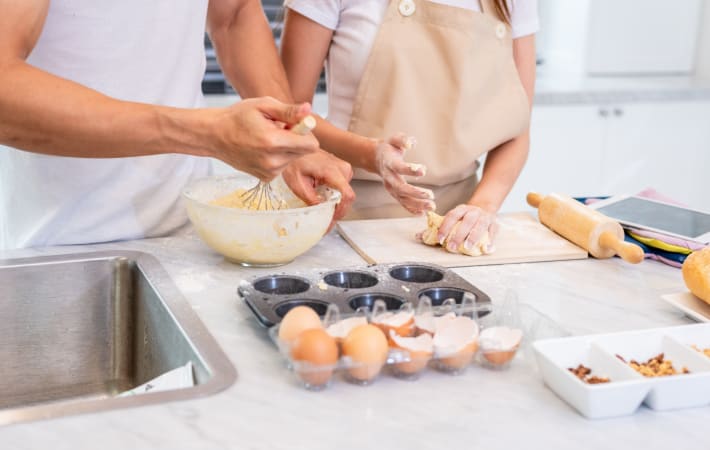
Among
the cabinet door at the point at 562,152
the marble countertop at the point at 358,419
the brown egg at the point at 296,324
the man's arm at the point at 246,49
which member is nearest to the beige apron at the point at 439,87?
the man's arm at the point at 246,49

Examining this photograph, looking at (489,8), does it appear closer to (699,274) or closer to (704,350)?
(699,274)

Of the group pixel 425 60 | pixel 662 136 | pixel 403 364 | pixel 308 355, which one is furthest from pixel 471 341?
pixel 662 136

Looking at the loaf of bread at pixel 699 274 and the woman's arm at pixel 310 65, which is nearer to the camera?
the loaf of bread at pixel 699 274

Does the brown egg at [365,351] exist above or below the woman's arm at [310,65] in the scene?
below

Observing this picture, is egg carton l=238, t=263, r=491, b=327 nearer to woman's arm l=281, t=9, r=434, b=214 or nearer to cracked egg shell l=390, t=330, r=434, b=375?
cracked egg shell l=390, t=330, r=434, b=375

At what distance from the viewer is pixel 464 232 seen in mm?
1385

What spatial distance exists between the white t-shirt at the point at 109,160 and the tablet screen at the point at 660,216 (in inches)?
30.4

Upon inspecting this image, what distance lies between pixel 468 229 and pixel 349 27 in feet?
1.64

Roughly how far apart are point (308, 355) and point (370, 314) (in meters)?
0.13

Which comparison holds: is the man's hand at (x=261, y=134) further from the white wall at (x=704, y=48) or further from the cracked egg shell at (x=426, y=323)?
the white wall at (x=704, y=48)

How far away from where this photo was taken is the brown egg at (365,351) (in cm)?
92

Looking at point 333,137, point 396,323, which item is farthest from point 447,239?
point 396,323

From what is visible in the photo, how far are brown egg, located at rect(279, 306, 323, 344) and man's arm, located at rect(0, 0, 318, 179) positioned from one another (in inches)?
8.3

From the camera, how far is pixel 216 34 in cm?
169
